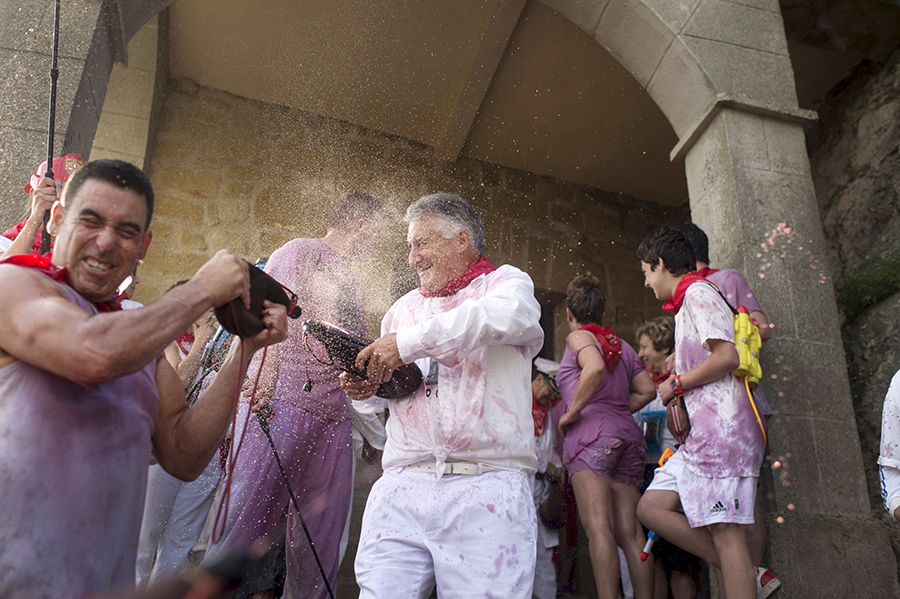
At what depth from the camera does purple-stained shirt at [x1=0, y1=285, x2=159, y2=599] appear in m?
1.12

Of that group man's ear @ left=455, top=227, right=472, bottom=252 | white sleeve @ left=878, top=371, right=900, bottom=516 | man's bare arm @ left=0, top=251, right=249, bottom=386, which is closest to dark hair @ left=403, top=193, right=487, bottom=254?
man's ear @ left=455, top=227, right=472, bottom=252

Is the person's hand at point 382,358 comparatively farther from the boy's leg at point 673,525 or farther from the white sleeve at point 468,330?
the boy's leg at point 673,525

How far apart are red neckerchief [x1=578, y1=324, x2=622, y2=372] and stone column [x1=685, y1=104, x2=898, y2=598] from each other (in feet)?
2.71

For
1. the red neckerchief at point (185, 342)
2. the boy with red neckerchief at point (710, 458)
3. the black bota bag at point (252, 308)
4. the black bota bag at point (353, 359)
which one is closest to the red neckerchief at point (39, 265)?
the black bota bag at point (252, 308)

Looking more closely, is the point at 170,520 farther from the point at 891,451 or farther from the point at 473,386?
the point at 891,451

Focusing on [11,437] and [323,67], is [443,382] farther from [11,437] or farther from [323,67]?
[323,67]

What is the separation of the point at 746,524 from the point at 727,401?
1.71ft

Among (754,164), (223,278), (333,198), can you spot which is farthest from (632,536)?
(333,198)

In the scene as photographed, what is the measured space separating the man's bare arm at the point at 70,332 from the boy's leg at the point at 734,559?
2.39 m

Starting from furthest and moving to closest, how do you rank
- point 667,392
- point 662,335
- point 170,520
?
point 662,335
point 170,520
point 667,392

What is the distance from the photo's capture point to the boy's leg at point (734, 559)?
8.36 ft

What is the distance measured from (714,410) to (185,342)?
2908mm

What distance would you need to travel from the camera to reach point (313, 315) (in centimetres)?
317

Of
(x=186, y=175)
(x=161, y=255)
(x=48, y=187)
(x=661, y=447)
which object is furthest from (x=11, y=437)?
(x=186, y=175)
